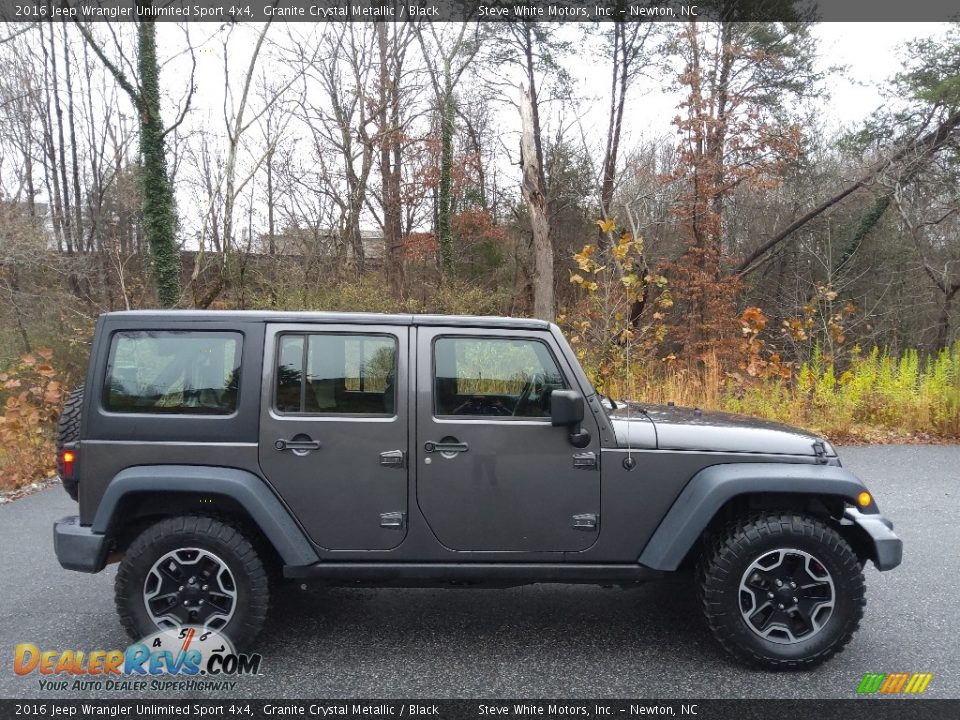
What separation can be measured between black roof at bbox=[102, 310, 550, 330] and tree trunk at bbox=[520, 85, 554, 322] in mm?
10763

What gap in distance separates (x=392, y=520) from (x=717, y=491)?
1.59 meters

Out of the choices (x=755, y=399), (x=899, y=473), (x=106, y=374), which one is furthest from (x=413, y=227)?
(x=106, y=374)

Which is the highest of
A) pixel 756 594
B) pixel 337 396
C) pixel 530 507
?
pixel 337 396

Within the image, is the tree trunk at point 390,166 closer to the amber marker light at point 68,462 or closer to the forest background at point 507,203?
the forest background at point 507,203

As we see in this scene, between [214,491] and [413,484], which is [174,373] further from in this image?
[413,484]

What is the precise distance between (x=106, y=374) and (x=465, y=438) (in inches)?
72.7

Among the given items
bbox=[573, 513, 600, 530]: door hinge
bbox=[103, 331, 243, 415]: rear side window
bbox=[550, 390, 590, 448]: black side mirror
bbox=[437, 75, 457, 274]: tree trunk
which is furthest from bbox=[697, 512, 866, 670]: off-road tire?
bbox=[437, 75, 457, 274]: tree trunk

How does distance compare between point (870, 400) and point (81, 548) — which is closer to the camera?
point (81, 548)

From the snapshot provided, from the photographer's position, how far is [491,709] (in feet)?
9.41

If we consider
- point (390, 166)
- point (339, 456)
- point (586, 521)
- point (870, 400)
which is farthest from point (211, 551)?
point (390, 166)

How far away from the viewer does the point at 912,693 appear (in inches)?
118

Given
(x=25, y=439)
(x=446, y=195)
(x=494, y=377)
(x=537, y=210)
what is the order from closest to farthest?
1. (x=494, y=377)
2. (x=25, y=439)
3. (x=537, y=210)
4. (x=446, y=195)

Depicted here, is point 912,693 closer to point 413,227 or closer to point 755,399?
point 755,399

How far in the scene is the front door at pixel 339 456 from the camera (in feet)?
10.7
